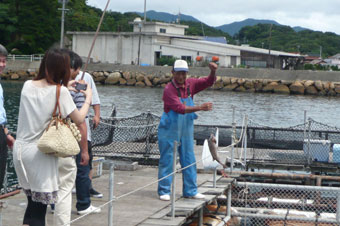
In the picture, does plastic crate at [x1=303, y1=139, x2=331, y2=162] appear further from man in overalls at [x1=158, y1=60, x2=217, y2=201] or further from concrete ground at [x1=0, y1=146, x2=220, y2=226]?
man in overalls at [x1=158, y1=60, x2=217, y2=201]

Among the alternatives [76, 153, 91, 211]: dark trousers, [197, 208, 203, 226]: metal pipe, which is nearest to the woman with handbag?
[76, 153, 91, 211]: dark trousers

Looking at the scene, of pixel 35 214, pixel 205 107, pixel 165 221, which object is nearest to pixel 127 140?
pixel 205 107

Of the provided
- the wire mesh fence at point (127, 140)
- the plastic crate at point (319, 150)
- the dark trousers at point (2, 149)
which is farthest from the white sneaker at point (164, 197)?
the plastic crate at point (319, 150)

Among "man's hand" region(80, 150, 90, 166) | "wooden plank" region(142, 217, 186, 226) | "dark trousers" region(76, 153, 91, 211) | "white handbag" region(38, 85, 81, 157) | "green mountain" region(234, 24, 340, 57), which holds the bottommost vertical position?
"wooden plank" region(142, 217, 186, 226)

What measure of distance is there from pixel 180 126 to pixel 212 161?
1978mm

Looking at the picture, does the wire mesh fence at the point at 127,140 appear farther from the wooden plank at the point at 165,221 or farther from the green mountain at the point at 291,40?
the green mountain at the point at 291,40

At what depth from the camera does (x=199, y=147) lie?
1509 centimetres

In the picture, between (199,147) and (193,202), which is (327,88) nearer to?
(199,147)

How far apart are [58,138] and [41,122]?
0.22m

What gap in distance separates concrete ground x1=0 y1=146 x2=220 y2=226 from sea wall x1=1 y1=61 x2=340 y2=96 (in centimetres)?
6047

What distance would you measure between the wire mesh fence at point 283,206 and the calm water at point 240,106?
23515mm

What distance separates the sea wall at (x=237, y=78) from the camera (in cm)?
6911

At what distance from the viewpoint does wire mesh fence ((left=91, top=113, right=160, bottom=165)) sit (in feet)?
42.0

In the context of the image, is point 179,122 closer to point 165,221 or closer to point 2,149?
point 165,221
